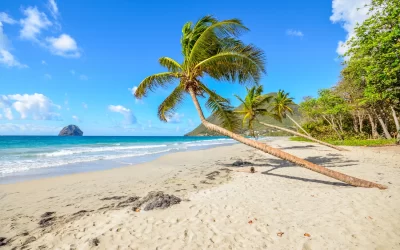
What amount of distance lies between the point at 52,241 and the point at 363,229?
523 cm

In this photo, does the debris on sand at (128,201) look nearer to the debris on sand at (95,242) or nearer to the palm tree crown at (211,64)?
the debris on sand at (95,242)

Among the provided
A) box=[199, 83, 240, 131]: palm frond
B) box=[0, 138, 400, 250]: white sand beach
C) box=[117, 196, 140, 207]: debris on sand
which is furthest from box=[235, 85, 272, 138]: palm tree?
box=[117, 196, 140, 207]: debris on sand

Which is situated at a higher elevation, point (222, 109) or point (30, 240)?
point (222, 109)

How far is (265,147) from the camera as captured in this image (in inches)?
246

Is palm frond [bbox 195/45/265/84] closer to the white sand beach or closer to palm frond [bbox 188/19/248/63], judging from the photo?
palm frond [bbox 188/19/248/63]

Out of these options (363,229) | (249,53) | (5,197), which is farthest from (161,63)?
(363,229)

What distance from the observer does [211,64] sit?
7.96m

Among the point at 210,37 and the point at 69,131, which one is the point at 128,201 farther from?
the point at 69,131

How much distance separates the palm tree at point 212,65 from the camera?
7.62 metres

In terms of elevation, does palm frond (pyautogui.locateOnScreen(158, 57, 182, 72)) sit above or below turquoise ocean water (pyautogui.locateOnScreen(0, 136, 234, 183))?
above

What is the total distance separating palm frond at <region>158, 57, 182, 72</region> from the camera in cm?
848

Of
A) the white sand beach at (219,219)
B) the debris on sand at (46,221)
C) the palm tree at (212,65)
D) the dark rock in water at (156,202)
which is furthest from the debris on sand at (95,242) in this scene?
the palm tree at (212,65)

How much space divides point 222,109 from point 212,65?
187 cm

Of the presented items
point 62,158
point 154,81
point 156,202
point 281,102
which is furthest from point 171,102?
point 281,102
